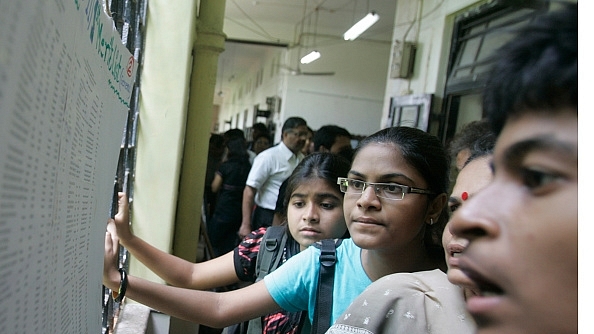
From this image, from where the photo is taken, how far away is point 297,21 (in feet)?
35.3

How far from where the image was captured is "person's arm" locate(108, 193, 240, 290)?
1.50 metres

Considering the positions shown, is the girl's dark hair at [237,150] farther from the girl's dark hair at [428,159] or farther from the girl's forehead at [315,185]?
the girl's dark hair at [428,159]

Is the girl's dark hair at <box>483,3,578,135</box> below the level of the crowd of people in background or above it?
above

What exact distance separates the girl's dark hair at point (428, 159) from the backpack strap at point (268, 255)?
1.91ft

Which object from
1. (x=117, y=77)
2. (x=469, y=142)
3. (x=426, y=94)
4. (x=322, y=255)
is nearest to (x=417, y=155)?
(x=469, y=142)

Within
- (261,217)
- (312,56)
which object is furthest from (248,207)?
(312,56)

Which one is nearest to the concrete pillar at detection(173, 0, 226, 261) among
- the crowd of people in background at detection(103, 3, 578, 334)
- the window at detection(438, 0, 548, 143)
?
the crowd of people in background at detection(103, 3, 578, 334)

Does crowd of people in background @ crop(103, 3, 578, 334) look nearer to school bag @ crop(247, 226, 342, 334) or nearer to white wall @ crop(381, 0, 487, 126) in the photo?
school bag @ crop(247, 226, 342, 334)

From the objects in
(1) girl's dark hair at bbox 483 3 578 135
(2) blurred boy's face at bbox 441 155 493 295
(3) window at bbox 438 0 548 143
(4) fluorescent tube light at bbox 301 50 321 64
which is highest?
(4) fluorescent tube light at bbox 301 50 321 64

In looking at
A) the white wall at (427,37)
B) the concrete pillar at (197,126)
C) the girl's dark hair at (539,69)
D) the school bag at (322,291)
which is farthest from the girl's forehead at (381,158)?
the white wall at (427,37)

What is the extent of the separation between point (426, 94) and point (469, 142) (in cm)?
408

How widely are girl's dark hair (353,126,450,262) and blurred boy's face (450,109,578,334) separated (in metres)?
0.99

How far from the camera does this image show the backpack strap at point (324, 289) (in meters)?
1.32

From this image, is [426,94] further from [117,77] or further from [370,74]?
[370,74]
